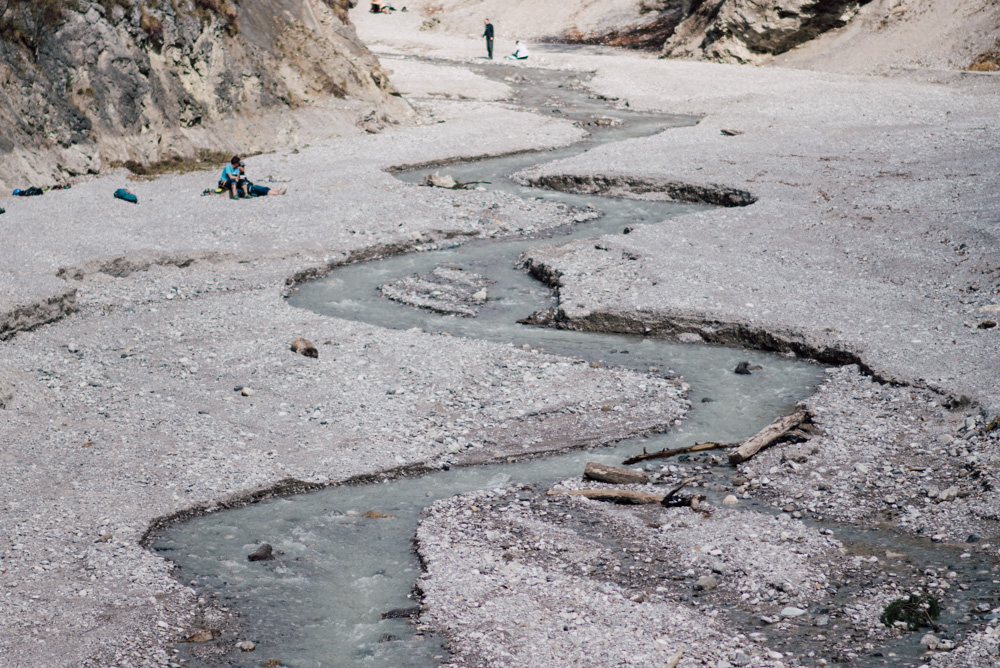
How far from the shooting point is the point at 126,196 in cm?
1948

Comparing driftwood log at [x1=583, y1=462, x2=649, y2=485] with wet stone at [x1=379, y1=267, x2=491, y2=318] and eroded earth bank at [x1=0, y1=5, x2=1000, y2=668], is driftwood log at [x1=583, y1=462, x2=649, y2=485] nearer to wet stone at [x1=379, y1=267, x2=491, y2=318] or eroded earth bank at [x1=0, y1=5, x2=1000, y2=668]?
eroded earth bank at [x1=0, y1=5, x2=1000, y2=668]

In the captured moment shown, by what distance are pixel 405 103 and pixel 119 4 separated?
9563mm

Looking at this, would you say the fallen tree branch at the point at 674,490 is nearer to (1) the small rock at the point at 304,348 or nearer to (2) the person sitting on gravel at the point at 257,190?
(1) the small rock at the point at 304,348

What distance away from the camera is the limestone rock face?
37500 millimetres

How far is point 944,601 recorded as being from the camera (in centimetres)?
697

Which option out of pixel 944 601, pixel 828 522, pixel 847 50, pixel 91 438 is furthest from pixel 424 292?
pixel 847 50

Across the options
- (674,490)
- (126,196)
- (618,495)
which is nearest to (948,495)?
(674,490)

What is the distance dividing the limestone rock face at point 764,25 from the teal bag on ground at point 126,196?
27634mm

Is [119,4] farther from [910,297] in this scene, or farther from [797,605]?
[797,605]

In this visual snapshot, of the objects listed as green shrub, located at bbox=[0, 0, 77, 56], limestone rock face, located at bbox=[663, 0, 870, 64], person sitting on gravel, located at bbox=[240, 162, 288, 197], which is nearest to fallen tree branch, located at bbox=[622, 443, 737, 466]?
person sitting on gravel, located at bbox=[240, 162, 288, 197]

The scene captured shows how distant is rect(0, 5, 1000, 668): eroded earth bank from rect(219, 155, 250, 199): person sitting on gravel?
1.78ft

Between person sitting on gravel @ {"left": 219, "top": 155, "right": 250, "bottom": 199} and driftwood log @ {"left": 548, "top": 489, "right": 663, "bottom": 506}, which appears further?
person sitting on gravel @ {"left": 219, "top": 155, "right": 250, "bottom": 199}

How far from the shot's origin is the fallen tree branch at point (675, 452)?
9.63 metres

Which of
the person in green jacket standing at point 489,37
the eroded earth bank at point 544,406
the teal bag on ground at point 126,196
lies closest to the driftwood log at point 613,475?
the eroded earth bank at point 544,406
